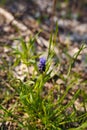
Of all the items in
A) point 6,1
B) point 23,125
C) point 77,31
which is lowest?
point 23,125

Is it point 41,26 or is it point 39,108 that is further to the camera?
point 41,26

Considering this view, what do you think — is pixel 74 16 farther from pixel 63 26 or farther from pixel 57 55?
pixel 57 55

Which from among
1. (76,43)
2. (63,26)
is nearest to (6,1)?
(63,26)

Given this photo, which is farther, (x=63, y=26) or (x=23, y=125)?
(x=63, y=26)

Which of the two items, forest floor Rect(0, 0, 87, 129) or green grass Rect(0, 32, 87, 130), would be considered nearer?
green grass Rect(0, 32, 87, 130)

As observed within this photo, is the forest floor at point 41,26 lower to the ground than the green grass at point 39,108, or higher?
higher

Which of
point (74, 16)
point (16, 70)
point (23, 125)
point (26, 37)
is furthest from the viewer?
point (74, 16)

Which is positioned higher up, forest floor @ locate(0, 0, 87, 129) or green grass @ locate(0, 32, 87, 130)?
forest floor @ locate(0, 0, 87, 129)

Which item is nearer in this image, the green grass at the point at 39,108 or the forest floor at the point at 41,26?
the green grass at the point at 39,108

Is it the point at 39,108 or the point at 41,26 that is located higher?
the point at 41,26

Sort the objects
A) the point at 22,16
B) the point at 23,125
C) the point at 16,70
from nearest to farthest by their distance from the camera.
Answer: the point at 23,125, the point at 16,70, the point at 22,16

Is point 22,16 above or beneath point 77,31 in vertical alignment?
above
